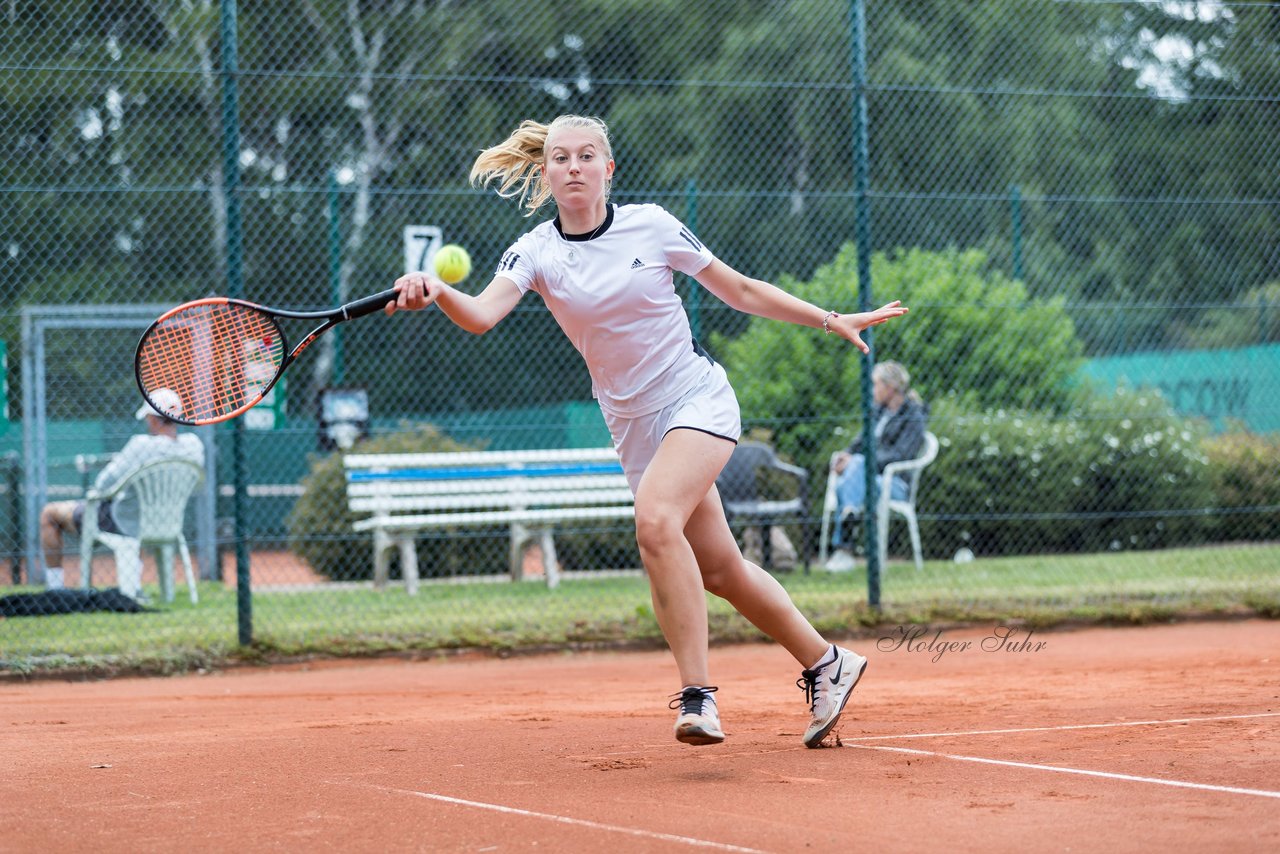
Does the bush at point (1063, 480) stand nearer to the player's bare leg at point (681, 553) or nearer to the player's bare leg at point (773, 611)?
the player's bare leg at point (773, 611)

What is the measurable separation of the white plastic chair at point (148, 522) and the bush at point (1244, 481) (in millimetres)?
8202

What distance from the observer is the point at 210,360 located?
16.2 feet

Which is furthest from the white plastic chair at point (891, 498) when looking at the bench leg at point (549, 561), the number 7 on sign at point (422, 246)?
the number 7 on sign at point (422, 246)

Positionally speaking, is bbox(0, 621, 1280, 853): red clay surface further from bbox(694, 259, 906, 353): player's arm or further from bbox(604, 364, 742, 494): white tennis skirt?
bbox(694, 259, 906, 353): player's arm

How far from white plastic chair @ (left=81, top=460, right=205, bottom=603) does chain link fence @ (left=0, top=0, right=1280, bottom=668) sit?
0.35 m

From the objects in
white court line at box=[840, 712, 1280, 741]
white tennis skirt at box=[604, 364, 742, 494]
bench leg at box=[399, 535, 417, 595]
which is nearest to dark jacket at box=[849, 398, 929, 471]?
bench leg at box=[399, 535, 417, 595]

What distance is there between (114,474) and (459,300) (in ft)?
22.0

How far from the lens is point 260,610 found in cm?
971

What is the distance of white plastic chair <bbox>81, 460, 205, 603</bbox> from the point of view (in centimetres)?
1002

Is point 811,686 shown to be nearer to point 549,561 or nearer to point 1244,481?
point 549,561

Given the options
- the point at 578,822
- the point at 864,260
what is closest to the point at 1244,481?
the point at 864,260

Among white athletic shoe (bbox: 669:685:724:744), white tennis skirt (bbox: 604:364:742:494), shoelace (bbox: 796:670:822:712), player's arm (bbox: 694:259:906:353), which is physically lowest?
white athletic shoe (bbox: 669:685:724:744)

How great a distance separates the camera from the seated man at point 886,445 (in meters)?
10.9

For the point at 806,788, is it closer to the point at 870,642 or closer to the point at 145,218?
the point at 870,642
